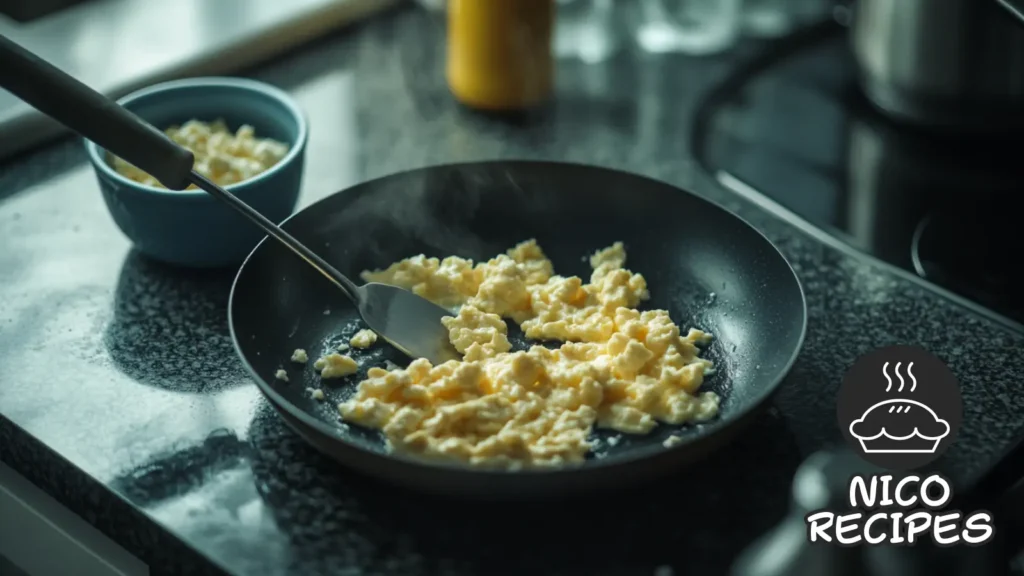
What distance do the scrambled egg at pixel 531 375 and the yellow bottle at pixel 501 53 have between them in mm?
340

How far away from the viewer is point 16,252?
1.13m

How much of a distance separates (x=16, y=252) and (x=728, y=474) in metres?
0.72

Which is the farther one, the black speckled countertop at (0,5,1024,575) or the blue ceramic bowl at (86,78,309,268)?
the blue ceramic bowl at (86,78,309,268)

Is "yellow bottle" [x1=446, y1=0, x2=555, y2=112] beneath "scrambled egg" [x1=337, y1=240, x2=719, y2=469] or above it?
above

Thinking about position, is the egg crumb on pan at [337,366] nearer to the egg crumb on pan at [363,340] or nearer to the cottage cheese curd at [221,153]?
the egg crumb on pan at [363,340]

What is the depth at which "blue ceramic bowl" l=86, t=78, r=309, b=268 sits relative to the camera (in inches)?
40.8

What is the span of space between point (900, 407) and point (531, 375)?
289 mm

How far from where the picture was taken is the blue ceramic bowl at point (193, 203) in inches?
40.8

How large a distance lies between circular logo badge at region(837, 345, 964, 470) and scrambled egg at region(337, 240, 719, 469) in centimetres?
12

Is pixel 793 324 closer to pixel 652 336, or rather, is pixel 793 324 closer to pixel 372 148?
pixel 652 336

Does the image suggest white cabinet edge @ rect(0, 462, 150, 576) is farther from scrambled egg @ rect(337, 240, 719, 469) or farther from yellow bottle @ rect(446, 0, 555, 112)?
yellow bottle @ rect(446, 0, 555, 112)

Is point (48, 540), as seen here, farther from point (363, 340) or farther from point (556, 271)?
point (556, 271)

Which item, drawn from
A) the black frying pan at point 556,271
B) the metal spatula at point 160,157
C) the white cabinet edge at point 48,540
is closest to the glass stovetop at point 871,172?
the black frying pan at point 556,271

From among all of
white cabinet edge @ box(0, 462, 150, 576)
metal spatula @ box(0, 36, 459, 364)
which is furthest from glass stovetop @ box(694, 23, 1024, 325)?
white cabinet edge @ box(0, 462, 150, 576)
